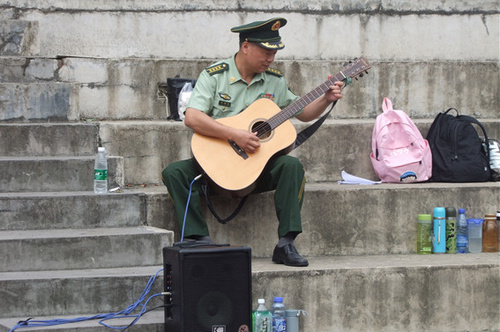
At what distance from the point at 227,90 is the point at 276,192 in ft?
2.71

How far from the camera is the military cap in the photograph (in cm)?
573

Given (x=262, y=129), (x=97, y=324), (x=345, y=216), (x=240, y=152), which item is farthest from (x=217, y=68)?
(x=97, y=324)

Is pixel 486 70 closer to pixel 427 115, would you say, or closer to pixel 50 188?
pixel 427 115

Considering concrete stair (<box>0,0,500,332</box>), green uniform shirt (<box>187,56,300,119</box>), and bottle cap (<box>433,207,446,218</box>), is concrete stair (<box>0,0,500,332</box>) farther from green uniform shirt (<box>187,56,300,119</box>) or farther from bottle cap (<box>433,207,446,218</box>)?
green uniform shirt (<box>187,56,300,119</box>)

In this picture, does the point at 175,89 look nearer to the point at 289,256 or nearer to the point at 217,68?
the point at 217,68

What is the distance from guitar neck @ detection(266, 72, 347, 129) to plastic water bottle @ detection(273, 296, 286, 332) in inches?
44.9

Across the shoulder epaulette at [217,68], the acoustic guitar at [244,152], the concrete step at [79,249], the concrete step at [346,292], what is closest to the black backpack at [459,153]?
the concrete step at [346,292]

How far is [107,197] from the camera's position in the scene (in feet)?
18.5

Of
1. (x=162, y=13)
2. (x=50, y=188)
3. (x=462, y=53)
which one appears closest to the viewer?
(x=50, y=188)

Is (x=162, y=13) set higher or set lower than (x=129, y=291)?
higher

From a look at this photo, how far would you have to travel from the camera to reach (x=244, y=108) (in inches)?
231

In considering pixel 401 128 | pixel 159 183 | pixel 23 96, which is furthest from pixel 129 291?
pixel 401 128

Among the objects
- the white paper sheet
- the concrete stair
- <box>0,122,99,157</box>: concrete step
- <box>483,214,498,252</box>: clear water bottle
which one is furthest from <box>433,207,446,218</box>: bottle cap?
<box>0,122,99,157</box>: concrete step

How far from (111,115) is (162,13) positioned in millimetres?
1098
